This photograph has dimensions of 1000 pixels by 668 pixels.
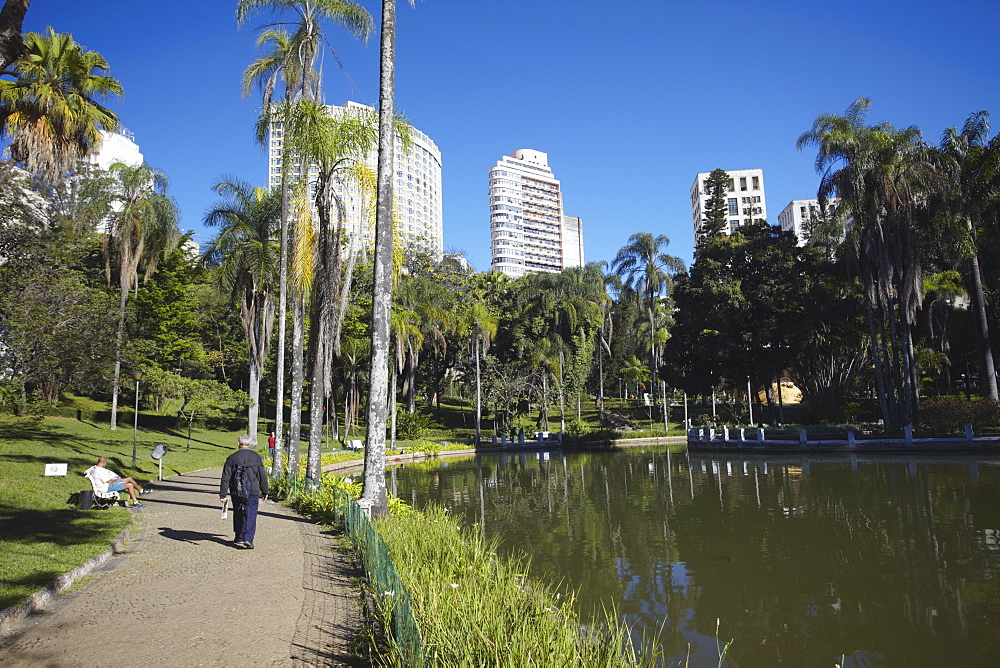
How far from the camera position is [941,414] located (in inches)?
1141

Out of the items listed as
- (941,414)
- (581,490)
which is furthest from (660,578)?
(941,414)

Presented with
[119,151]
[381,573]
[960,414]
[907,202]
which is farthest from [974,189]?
[119,151]

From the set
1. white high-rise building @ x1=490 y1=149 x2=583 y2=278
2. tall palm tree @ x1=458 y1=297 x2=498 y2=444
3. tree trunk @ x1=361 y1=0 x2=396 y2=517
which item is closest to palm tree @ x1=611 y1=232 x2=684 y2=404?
tall palm tree @ x1=458 y1=297 x2=498 y2=444

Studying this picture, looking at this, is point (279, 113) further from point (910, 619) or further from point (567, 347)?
point (567, 347)

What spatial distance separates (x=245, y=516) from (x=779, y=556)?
27.1 ft

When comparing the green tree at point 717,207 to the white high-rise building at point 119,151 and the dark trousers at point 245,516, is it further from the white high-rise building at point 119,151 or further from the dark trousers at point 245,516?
the dark trousers at point 245,516

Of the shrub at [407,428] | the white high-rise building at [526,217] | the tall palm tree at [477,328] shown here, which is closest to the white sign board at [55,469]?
the shrub at [407,428]

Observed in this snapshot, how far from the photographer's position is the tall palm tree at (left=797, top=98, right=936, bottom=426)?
30469mm

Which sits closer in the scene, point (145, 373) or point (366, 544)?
point (366, 544)

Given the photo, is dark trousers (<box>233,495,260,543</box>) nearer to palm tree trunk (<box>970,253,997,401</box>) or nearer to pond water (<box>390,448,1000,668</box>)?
pond water (<box>390,448,1000,668</box>)

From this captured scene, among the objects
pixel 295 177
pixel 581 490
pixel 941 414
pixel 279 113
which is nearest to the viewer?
pixel 279 113

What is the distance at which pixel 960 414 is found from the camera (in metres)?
28.1

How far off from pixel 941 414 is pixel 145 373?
33970mm

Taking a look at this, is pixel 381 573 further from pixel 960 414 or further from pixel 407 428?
pixel 407 428
